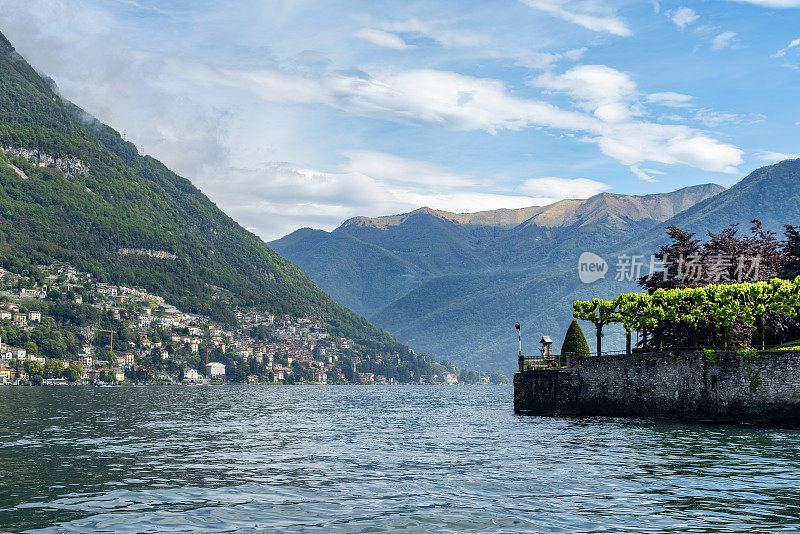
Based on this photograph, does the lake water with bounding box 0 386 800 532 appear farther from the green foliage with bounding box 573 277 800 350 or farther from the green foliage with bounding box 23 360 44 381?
the green foliage with bounding box 23 360 44 381

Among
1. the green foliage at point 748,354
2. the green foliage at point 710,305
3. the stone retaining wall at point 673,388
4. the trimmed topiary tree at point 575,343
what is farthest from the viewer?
the trimmed topiary tree at point 575,343

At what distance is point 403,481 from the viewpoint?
85.1ft

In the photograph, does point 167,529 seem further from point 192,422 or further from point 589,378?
point 589,378

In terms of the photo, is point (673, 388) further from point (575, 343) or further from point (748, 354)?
point (575, 343)

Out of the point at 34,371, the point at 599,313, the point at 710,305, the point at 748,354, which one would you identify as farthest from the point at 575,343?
the point at 34,371

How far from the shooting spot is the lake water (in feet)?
62.4

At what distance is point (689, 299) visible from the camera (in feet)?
189

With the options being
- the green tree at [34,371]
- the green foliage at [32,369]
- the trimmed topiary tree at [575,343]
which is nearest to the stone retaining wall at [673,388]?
the trimmed topiary tree at [575,343]

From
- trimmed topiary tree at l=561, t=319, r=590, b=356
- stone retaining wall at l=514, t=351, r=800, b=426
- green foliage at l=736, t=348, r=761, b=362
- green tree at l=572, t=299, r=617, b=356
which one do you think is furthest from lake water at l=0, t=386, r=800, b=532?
trimmed topiary tree at l=561, t=319, r=590, b=356

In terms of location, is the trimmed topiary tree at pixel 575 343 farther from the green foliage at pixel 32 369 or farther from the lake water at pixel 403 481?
the green foliage at pixel 32 369

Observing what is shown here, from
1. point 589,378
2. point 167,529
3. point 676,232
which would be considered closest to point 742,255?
point 676,232

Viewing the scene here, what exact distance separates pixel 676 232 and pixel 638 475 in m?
49.8

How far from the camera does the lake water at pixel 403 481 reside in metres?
19.0

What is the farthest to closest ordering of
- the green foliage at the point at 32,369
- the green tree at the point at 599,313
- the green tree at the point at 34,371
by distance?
the green foliage at the point at 32,369 → the green tree at the point at 34,371 → the green tree at the point at 599,313
